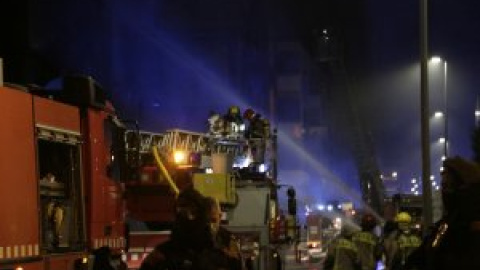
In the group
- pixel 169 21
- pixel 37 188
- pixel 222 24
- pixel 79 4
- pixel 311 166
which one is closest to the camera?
pixel 37 188

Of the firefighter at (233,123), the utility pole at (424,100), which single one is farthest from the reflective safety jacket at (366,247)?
the firefighter at (233,123)

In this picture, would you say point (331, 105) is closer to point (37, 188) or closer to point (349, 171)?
point (349, 171)

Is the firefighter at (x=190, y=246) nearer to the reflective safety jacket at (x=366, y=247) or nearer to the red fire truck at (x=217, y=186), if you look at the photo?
the reflective safety jacket at (x=366, y=247)

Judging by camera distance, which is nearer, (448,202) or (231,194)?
(448,202)

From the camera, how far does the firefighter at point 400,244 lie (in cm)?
870

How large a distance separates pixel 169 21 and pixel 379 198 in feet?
174

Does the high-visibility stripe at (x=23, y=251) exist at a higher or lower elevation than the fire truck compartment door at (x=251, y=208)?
higher

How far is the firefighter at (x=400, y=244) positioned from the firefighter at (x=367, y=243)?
24 centimetres

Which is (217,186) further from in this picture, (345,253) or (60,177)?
(60,177)

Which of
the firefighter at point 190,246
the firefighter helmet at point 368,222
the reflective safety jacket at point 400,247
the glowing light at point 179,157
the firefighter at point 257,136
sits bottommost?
the reflective safety jacket at point 400,247

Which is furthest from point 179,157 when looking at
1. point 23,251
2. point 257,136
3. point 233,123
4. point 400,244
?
point 23,251

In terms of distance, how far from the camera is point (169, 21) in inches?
1757

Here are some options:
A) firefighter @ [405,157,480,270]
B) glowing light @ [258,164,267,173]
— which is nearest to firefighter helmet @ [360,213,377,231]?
firefighter @ [405,157,480,270]

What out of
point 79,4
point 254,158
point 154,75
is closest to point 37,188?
point 254,158
